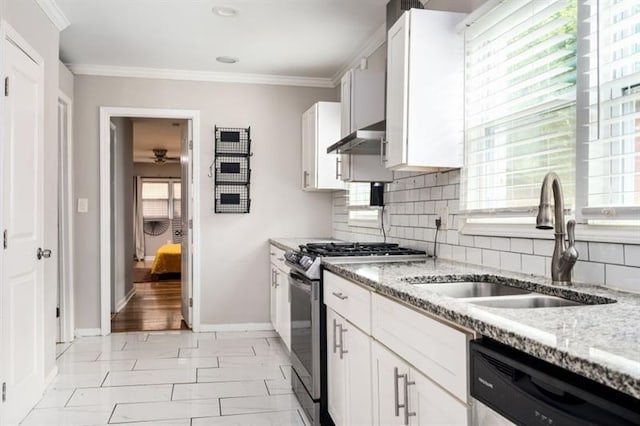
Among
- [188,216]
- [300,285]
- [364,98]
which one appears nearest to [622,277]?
[300,285]

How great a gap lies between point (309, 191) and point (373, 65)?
1.58m

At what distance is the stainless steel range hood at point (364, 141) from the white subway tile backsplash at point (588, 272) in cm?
134

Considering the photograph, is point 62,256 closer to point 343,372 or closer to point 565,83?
point 343,372

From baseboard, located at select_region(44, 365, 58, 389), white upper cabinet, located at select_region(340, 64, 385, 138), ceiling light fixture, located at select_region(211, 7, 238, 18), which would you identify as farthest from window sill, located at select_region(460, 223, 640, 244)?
baseboard, located at select_region(44, 365, 58, 389)

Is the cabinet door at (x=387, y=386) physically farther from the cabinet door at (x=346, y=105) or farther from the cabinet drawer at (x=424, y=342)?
the cabinet door at (x=346, y=105)

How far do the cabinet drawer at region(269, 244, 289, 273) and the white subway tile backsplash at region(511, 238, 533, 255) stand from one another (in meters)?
2.14

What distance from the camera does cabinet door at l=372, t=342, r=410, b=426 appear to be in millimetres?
1741

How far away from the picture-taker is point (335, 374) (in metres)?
2.59

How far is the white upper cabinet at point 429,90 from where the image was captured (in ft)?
8.17

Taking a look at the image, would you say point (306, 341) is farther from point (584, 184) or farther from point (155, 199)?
point (155, 199)

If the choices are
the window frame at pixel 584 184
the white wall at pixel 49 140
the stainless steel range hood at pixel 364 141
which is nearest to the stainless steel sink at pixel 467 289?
the window frame at pixel 584 184

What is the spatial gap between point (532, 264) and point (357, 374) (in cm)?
87

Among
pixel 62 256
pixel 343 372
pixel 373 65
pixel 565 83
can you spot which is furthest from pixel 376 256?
pixel 62 256

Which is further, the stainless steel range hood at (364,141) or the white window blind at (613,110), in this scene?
the stainless steel range hood at (364,141)
